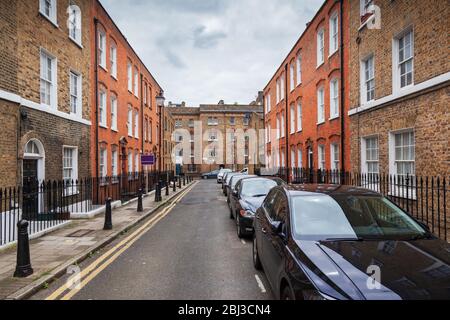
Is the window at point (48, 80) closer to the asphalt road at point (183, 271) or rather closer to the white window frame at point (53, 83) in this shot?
the white window frame at point (53, 83)

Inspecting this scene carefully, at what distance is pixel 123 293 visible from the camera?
181 inches

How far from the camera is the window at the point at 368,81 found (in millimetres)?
11977

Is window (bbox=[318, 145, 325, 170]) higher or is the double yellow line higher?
window (bbox=[318, 145, 325, 170])

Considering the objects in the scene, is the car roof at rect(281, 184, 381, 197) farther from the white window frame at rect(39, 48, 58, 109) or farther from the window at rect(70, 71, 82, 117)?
the window at rect(70, 71, 82, 117)

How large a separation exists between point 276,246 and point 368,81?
10.6m

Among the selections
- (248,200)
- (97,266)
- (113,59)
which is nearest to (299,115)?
(113,59)

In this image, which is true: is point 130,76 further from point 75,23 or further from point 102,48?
point 75,23

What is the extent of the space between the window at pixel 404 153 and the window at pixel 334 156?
504 centimetres

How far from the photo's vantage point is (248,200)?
8.74 meters

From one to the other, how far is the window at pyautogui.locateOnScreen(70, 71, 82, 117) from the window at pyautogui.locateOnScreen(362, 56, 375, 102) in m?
12.1

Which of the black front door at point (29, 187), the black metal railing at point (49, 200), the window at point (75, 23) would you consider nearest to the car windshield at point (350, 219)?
the black metal railing at point (49, 200)

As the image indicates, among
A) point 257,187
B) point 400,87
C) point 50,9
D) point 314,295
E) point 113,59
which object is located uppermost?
point 113,59

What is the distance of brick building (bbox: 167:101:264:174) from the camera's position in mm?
56562

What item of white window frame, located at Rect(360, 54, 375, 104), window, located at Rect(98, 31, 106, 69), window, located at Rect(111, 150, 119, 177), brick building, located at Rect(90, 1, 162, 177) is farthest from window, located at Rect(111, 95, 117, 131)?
white window frame, located at Rect(360, 54, 375, 104)
